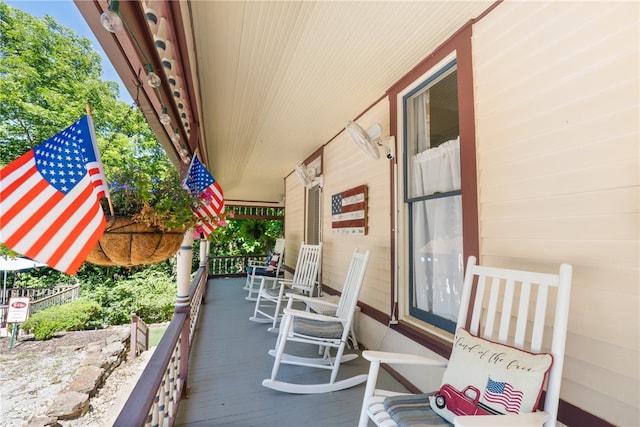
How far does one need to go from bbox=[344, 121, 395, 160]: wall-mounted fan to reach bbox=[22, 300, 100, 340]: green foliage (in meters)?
10.7

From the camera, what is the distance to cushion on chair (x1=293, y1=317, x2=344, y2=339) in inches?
97.0

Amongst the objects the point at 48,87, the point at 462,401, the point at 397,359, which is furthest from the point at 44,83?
the point at 462,401

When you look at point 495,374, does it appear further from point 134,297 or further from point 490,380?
point 134,297

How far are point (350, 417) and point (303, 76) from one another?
269 centimetres

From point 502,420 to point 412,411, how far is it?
42 centimetres

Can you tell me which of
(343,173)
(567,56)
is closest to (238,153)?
(343,173)

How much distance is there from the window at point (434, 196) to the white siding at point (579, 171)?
1.29ft

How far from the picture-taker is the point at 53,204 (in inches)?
35.1

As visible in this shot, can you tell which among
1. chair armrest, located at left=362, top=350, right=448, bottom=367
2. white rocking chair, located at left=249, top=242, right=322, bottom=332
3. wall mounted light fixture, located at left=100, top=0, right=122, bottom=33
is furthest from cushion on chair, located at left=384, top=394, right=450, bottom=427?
white rocking chair, located at left=249, top=242, right=322, bottom=332

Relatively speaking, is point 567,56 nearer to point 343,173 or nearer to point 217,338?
point 343,173

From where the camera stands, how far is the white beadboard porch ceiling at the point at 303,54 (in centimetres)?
192

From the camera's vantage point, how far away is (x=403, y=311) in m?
2.65

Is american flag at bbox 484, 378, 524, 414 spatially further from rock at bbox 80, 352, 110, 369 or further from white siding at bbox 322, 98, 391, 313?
rock at bbox 80, 352, 110, 369

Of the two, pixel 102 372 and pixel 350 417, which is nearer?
pixel 350 417
